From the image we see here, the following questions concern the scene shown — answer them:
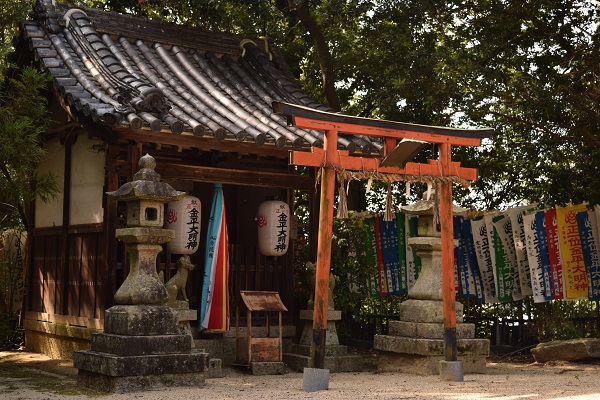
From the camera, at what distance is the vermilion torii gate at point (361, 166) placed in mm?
9859

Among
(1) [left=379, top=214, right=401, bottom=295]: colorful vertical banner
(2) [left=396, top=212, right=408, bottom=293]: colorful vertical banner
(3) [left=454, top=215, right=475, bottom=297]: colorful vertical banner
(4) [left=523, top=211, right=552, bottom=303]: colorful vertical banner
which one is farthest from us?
(1) [left=379, top=214, right=401, bottom=295]: colorful vertical banner

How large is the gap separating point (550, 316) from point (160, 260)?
7043 mm

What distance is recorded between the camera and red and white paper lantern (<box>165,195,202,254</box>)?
12016 mm

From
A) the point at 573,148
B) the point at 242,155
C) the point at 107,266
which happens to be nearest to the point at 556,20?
the point at 573,148

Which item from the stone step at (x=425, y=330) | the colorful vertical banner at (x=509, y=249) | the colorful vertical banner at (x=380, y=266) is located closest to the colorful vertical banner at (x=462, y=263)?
the colorful vertical banner at (x=509, y=249)

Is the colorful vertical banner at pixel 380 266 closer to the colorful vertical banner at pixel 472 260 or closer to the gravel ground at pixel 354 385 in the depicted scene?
the colorful vertical banner at pixel 472 260

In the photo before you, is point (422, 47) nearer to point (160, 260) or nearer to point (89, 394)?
point (160, 260)

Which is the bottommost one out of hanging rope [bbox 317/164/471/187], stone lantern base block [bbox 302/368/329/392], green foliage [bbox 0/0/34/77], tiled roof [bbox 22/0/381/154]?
stone lantern base block [bbox 302/368/329/392]

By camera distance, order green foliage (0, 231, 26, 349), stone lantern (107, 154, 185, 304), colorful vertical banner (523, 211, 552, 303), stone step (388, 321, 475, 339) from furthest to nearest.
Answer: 1. green foliage (0, 231, 26, 349)
2. colorful vertical banner (523, 211, 552, 303)
3. stone step (388, 321, 475, 339)
4. stone lantern (107, 154, 185, 304)

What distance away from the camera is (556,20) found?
49.9 ft

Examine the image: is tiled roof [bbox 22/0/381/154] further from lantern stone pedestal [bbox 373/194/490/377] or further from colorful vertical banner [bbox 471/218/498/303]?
colorful vertical banner [bbox 471/218/498/303]

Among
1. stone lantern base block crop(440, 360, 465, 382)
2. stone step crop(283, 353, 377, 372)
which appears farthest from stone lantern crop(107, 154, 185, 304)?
stone lantern base block crop(440, 360, 465, 382)

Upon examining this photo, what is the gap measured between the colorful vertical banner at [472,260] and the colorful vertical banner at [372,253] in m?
1.99

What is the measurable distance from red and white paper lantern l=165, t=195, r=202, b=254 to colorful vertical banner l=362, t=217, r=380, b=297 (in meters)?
5.09
